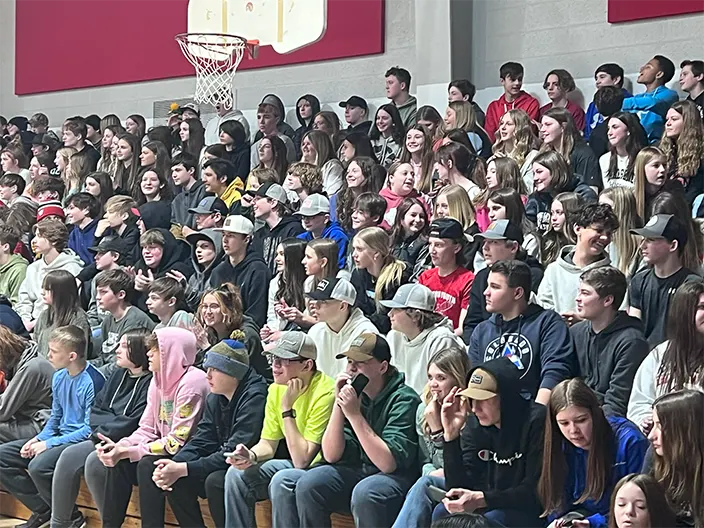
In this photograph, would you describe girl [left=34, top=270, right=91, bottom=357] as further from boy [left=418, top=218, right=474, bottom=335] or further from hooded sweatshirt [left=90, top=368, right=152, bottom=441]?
boy [left=418, top=218, right=474, bottom=335]

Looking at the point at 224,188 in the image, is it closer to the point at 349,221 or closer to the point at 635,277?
the point at 349,221

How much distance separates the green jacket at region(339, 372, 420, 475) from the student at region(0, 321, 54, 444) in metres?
2.33

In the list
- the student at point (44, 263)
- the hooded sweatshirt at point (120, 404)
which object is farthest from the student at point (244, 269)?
the student at point (44, 263)

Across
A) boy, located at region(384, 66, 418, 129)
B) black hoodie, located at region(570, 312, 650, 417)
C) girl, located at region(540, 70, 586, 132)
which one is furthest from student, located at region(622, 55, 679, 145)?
black hoodie, located at region(570, 312, 650, 417)

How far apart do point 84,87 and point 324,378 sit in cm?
A: 928

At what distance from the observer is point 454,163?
7945 millimetres

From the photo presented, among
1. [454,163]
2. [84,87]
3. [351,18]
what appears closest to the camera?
[454,163]

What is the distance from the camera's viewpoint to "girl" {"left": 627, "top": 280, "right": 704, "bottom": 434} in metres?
4.80

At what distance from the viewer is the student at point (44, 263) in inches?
334

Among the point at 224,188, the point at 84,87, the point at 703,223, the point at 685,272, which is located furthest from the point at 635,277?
the point at 84,87

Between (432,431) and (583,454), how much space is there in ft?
2.50

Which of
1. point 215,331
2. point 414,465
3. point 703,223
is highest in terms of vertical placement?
point 703,223

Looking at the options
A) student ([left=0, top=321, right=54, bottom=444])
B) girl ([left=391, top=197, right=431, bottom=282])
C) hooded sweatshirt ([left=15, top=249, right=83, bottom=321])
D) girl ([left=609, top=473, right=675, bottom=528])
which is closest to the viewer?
girl ([left=609, top=473, right=675, bottom=528])

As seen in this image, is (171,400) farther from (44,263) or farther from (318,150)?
(318,150)
